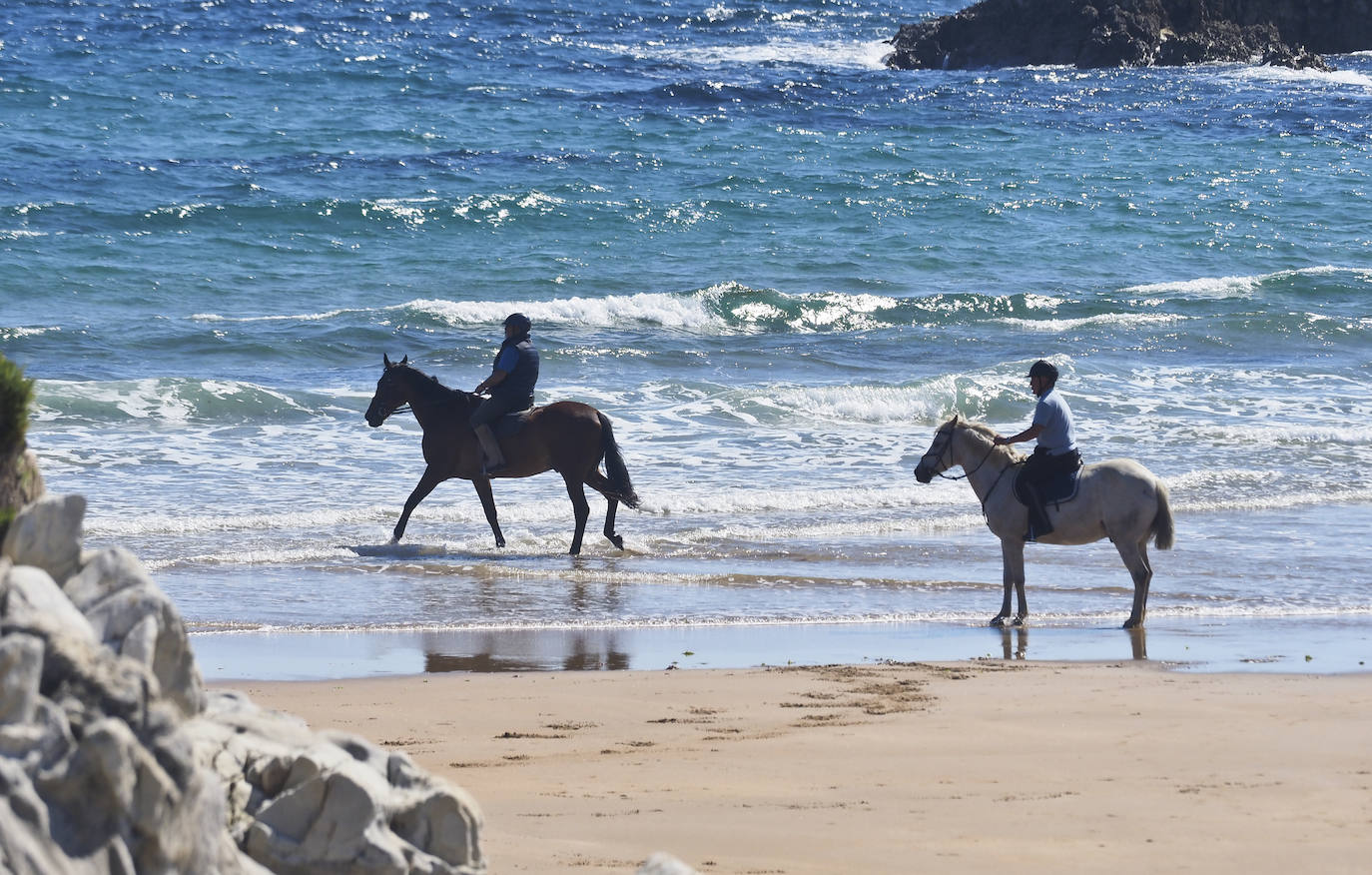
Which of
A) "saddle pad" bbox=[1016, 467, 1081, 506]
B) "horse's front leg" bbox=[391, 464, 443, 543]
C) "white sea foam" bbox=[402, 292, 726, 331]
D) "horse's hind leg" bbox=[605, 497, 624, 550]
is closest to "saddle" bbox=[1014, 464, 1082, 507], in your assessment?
"saddle pad" bbox=[1016, 467, 1081, 506]

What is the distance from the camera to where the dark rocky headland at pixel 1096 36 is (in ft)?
153

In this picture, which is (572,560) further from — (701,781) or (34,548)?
(34,548)

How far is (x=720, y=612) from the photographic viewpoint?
1109 centimetres

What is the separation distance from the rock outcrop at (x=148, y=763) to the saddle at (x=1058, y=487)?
7321 millimetres

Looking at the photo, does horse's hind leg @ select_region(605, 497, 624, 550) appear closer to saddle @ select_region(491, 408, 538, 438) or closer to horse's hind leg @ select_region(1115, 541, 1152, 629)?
saddle @ select_region(491, 408, 538, 438)

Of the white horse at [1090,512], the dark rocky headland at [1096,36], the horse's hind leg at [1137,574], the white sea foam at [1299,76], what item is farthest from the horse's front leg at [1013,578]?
the white sea foam at [1299,76]

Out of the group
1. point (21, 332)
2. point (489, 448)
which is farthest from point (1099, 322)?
point (21, 332)

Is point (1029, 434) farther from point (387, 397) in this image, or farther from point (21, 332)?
point (21, 332)

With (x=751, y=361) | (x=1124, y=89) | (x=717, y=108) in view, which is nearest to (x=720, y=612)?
(x=751, y=361)

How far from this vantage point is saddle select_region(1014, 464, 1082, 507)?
36.3 ft

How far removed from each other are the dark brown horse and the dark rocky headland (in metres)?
34.6

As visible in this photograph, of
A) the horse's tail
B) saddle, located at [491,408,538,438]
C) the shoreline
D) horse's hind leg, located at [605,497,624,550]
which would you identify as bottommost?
horse's hind leg, located at [605,497,624,550]

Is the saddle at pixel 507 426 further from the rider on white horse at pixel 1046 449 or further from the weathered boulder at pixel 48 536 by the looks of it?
the weathered boulder at pixel 48 536

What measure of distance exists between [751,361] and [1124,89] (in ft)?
81.6
